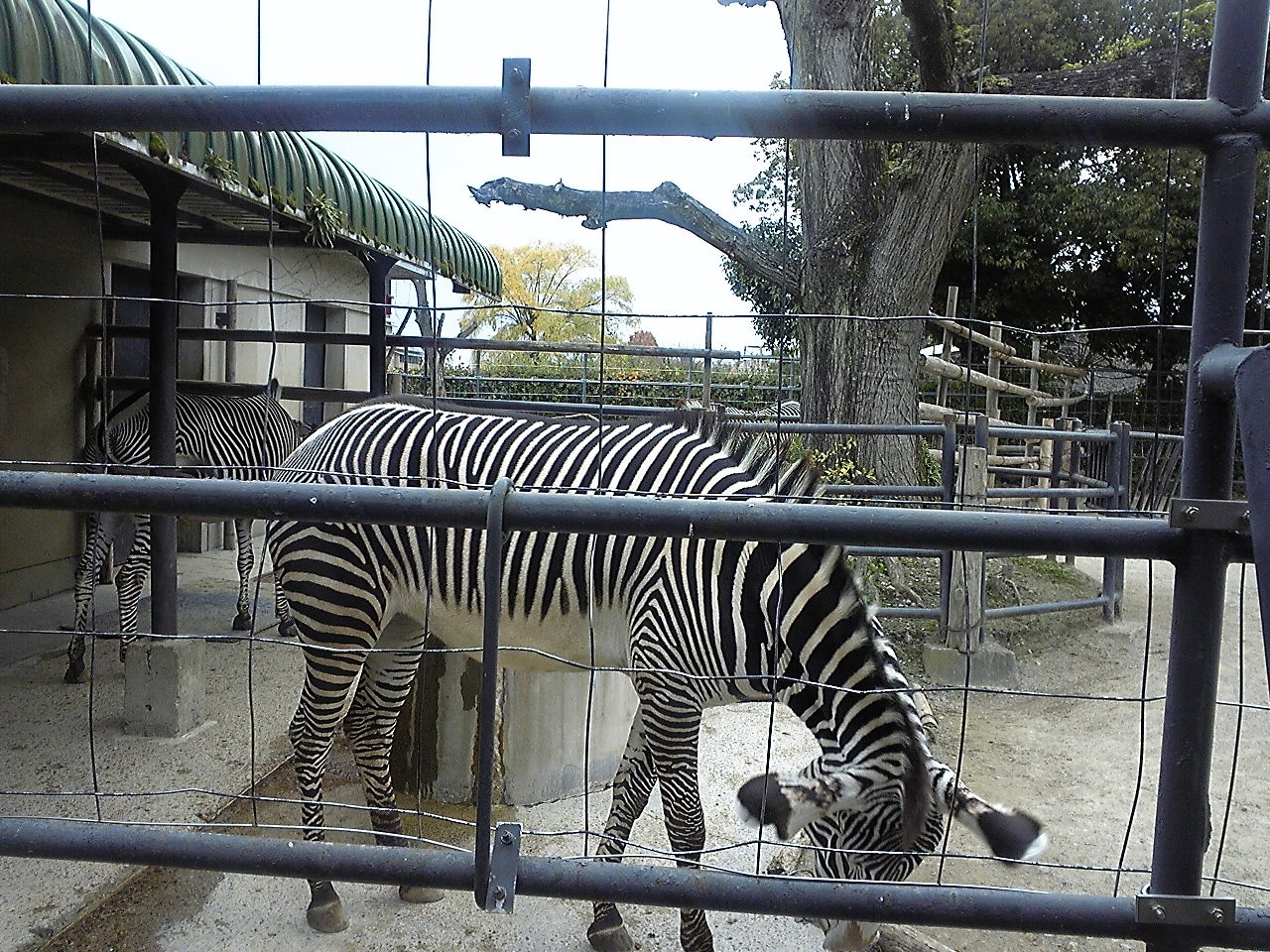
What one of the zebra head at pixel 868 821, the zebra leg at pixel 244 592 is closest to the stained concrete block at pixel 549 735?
the zebra head at pixel 868 821

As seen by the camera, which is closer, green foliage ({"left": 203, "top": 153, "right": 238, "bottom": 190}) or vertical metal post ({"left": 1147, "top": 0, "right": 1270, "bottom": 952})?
vertical metal post ({"left": 1147, "top": 0, "right": 1270, "bottom": 952})

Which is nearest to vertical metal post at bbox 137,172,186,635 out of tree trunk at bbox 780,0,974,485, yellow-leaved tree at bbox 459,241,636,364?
tree trunk at bbox 780,0,974,485

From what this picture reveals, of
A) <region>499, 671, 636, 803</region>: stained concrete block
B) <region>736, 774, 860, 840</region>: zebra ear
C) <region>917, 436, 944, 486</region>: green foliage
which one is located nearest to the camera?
<region>736, 774, 860, 840</region>: zebra ear

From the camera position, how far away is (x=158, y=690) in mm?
4352

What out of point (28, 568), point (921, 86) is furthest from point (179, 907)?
point (921, 86)

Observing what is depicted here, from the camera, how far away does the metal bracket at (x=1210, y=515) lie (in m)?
1.11

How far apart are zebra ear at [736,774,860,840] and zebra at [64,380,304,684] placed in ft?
12.6

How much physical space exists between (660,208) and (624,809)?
627 cm

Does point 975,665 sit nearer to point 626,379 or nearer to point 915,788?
point 915,788

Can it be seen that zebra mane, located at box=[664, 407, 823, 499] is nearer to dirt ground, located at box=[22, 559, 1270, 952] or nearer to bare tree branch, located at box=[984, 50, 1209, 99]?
dirt ground, located at box=[22, 559, 1270, 952]

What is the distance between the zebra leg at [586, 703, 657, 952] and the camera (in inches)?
115

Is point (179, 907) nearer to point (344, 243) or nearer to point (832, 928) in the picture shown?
point (832, 928)

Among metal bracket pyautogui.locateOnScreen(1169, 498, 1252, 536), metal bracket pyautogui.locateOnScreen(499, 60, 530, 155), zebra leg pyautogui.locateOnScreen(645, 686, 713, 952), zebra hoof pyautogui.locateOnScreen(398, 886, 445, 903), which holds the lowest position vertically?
zebra hoof pyautogui.locateOnScreen(398, 886, 445, 903)

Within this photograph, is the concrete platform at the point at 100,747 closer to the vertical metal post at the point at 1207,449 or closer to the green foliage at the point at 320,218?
the vertical metal post at the point at 1207,449
